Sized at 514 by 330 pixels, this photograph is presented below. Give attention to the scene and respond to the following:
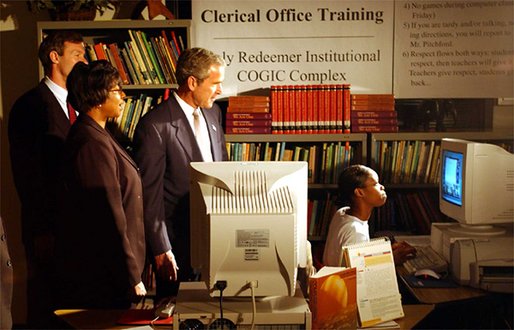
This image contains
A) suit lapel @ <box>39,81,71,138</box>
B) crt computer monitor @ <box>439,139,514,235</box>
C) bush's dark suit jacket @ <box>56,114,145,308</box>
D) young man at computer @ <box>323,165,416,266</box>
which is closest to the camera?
bush's dark suit jacket @ <box>56,114,145,308</box>

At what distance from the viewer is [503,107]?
13.7 feet

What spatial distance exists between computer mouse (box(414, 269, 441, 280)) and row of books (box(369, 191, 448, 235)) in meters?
1.13

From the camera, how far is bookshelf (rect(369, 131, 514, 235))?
13.0 ft

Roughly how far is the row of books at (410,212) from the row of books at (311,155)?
385 millimetres

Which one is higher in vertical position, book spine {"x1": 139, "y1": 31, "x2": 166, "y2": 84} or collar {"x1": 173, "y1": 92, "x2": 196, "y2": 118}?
book spine {"x1": 139, "y1": 31, "x2": 166, "y2": 84}

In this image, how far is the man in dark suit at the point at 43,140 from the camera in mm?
3361


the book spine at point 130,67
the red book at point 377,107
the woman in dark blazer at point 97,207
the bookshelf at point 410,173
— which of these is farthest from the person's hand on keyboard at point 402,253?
the book spine at point 130,67

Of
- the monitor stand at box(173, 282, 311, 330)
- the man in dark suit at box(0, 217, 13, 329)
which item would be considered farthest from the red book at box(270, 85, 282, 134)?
the man in dark suit at box(0, 217, 13, 329)

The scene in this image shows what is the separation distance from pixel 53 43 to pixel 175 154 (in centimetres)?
96

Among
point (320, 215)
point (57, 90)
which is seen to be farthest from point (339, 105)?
point (57, 90)

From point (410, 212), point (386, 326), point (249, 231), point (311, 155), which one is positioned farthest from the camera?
point (410, 212)

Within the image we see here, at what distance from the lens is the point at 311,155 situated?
13.2ft

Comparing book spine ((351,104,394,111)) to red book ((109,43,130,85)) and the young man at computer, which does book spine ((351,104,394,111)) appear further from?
red book ((109,43,130,85))

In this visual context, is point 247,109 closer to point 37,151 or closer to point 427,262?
point 37,151
